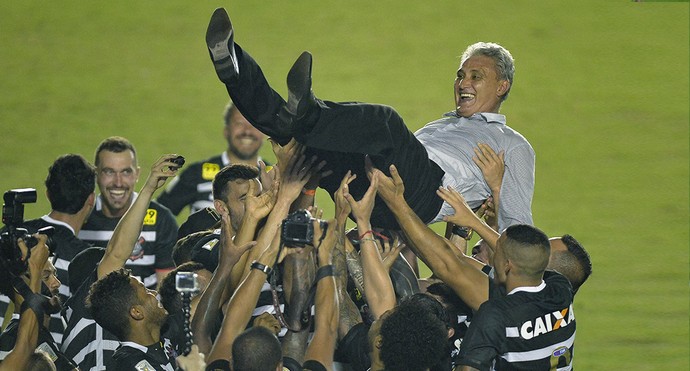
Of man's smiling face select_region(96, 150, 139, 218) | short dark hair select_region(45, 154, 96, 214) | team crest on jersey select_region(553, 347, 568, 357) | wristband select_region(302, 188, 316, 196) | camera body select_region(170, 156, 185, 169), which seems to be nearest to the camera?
team crest on jersey select_region(553, 347, 568, 357)

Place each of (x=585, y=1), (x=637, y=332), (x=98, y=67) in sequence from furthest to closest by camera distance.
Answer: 1. (x=585, y=1)
2. (x=98, y=67)
3. (x=637, y=332)

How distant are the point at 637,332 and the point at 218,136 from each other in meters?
4.91

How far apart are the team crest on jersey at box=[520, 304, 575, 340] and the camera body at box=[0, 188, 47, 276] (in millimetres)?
2129

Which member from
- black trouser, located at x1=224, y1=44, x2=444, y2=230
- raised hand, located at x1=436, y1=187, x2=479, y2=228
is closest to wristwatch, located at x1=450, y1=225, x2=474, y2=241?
black trouser, located at x1=224, y1=44, x2=444, y2=230

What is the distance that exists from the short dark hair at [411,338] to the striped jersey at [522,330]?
259 mm

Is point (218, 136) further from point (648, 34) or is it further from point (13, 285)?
point (13, 285)

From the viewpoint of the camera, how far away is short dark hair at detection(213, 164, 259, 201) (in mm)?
5727

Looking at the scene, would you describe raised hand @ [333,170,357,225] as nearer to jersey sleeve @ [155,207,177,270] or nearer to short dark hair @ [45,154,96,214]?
short dark hair @ [45,154,96,214]

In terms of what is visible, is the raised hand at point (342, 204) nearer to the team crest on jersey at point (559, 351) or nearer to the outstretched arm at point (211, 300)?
the outstretched arm at point (211, 300)

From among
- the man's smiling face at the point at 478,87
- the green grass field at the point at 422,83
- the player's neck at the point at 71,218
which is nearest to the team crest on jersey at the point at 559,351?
the man's smiling face at the point at 478,87

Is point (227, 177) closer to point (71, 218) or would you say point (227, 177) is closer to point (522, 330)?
point (71, 218)

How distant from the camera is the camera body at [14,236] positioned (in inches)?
200

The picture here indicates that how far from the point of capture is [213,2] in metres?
14.5

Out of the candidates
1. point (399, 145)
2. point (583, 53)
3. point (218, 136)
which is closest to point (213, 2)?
point (218, 136)
